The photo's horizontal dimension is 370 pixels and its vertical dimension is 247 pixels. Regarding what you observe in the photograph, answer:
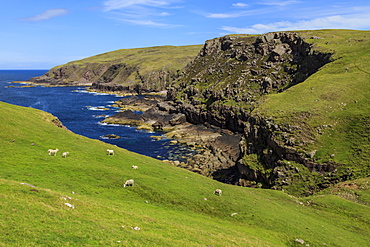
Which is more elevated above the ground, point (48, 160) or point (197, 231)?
point (48, 160)

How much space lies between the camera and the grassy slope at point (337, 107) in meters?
57.4

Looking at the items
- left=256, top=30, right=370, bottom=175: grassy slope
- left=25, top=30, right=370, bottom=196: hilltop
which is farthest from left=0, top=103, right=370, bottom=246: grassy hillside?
left=256, top=30, right=370, bottom=175: grassy slope

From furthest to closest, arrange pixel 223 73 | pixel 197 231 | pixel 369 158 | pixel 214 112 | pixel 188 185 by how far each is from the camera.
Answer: pixel 223 73 < pixel 214 112 < pixel 369 158 < pixel 188 185 < pixel 197 231

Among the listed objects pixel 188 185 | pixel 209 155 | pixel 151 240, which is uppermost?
pixel 151 240

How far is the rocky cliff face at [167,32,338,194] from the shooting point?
62.1m

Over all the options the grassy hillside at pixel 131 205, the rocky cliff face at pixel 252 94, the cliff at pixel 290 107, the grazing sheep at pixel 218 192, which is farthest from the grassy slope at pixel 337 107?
the grazing sheep at pixel 218 192

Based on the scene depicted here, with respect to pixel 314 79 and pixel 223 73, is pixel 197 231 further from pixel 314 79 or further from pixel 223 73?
pixel 223 73

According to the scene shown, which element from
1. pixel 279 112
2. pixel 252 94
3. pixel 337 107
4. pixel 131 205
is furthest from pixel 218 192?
pixel 252 94

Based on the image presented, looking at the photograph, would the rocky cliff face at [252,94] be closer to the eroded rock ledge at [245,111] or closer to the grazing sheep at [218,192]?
the eroded rock ledge at [245,111]

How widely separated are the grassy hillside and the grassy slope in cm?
952

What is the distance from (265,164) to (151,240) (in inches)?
1963

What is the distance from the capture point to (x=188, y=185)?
43.3 meters

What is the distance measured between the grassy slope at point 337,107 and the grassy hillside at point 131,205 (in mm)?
9518

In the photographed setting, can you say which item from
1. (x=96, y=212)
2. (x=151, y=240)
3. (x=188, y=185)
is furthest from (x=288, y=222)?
(x=96, y=212)
